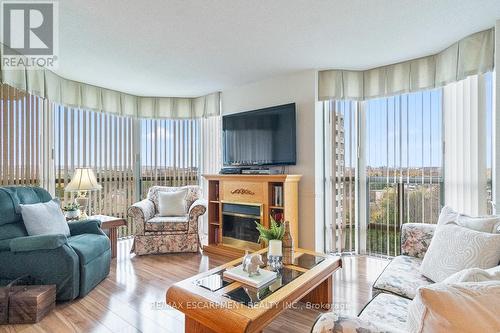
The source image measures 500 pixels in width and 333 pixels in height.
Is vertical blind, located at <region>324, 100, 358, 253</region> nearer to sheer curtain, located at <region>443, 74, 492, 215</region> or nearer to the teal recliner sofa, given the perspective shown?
sheer curtain, located at <region>443, 74, 492, 215</region>

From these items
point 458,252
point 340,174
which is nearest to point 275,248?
point 458,252

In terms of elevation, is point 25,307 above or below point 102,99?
below

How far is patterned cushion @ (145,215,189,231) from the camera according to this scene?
3539 millimetres

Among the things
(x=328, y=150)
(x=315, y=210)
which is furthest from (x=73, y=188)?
(x=328, y=150)

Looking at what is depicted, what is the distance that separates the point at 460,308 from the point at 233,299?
1079mm

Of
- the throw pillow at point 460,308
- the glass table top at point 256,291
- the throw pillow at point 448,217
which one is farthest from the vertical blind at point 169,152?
the throw pillow at point 460,308

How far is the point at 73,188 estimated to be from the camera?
10.7 ft

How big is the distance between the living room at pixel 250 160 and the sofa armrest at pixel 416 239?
0.01 meters

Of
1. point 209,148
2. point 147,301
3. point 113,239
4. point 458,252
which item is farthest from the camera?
point 209,148

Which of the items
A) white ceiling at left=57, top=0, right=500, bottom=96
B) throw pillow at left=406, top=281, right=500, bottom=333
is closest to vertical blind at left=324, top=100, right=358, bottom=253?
white ceiling at left=57, top=0, right=500, bottom=96

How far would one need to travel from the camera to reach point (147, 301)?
2.29m

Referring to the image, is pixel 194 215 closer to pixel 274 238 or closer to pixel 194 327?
pixel 274 238

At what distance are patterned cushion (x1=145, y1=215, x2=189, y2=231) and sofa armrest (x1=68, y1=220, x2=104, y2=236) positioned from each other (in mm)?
738

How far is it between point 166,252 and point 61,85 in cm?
274
